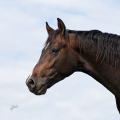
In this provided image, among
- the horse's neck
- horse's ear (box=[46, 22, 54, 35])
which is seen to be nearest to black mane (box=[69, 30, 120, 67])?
the horse's neck

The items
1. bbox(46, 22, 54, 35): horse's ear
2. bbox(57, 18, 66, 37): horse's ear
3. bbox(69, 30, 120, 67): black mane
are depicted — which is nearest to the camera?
bbox(69, 30, 120, 67): black mane

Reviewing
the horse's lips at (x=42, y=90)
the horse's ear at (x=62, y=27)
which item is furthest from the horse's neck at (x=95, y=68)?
the horse's lips at (x=42, y=90)

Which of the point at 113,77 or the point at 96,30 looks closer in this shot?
the point at 113,77

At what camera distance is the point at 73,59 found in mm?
6938

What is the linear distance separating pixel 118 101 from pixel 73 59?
163 centimetres

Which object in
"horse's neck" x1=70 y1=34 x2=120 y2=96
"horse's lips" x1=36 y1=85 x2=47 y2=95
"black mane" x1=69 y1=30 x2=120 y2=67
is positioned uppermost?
"black mane" x1=69 y1=30 x2=120 y2=67

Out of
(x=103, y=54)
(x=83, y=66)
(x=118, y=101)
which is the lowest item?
(x=118, y=101)

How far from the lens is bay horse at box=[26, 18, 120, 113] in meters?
6.80

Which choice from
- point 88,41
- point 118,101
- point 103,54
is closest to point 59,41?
point 88,41

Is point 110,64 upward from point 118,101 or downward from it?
upward

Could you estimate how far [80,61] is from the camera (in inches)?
275

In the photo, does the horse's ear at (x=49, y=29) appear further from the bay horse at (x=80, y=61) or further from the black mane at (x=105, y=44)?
the black mane at (x=105, y=44)

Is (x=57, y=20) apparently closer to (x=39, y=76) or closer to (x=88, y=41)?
(x=88, y=41)

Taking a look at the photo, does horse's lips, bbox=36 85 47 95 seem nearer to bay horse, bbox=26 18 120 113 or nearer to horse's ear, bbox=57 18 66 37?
bay horse, bbox=26 18 120 113
